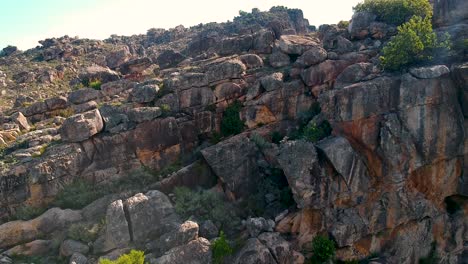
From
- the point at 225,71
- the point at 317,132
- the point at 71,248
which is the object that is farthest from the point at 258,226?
the point at 225,71

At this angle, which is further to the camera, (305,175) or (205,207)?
(205,207)

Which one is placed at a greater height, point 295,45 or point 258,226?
point 295,45

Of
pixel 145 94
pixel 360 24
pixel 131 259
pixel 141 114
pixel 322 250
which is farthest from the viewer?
pixel 360 24

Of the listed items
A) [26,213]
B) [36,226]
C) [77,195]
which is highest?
[77,195]

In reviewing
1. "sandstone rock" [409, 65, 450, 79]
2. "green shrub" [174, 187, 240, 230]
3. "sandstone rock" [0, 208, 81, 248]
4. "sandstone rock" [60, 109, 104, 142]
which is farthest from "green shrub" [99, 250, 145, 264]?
"sandstone rock" [409, 65, 450, 79]

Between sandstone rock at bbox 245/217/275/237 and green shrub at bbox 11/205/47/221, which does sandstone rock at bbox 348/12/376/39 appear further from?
green shrub at bbox 11/205/47/221

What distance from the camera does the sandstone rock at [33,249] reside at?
24069 millimetres

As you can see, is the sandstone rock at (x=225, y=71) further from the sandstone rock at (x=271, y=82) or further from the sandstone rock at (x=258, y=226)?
the sandstone rock at (x=258, y=226)

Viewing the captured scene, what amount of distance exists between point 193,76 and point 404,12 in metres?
22.7

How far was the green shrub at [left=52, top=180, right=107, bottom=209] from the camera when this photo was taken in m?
27.2

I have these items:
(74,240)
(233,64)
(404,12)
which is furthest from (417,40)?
(74,240)

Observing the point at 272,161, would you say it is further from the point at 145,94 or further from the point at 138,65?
the point at 138,65

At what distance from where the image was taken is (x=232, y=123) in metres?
33.5

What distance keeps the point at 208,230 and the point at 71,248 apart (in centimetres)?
915
